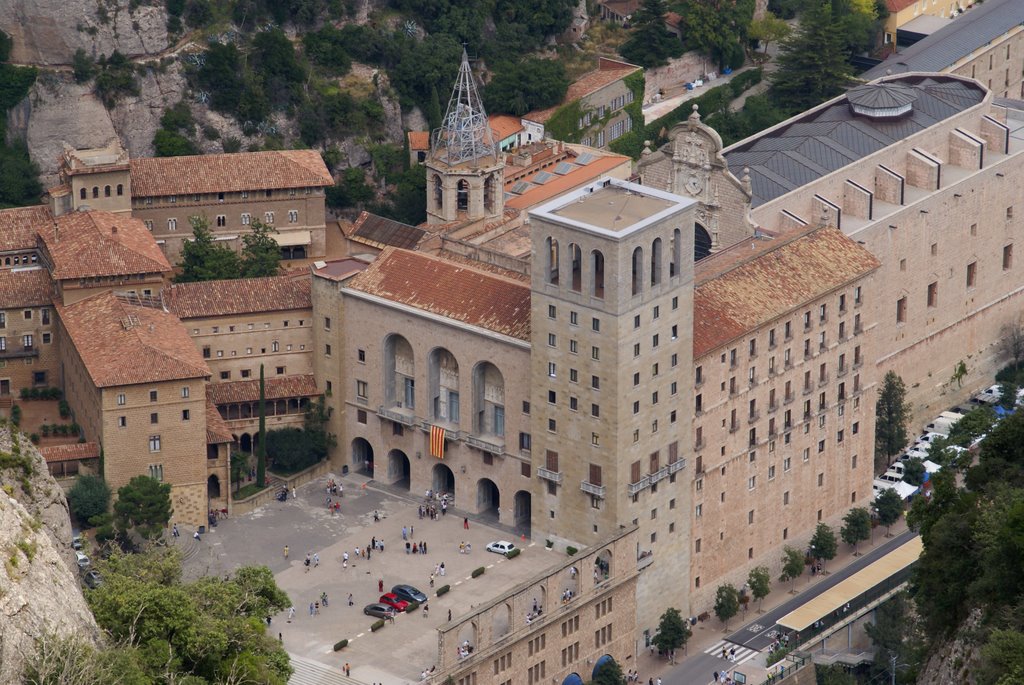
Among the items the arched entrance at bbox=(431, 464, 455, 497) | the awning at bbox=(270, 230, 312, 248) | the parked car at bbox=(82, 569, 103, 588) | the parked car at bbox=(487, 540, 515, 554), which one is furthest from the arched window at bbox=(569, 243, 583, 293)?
the awning at bbox=(270, 230, 312, 248)

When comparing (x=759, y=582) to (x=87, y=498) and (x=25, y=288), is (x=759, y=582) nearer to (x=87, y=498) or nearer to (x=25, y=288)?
(x=87, y=498)

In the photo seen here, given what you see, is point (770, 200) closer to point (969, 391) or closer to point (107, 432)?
point (969, 391)

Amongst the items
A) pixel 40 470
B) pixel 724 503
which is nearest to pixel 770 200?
pixel 724 503

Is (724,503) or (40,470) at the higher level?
(40,470)

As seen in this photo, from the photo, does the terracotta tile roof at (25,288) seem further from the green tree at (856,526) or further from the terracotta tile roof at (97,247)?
the green tree at (856,526)

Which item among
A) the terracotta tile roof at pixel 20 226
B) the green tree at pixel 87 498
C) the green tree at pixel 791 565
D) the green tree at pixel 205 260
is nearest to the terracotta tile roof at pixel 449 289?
the green tree at pixel 205 260

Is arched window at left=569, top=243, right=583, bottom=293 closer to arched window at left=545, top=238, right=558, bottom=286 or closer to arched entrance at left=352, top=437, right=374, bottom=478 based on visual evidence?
arched window at left=545, top=238, right=558, bottom=286

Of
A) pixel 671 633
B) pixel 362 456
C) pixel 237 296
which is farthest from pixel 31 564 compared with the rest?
pixel 362 456
